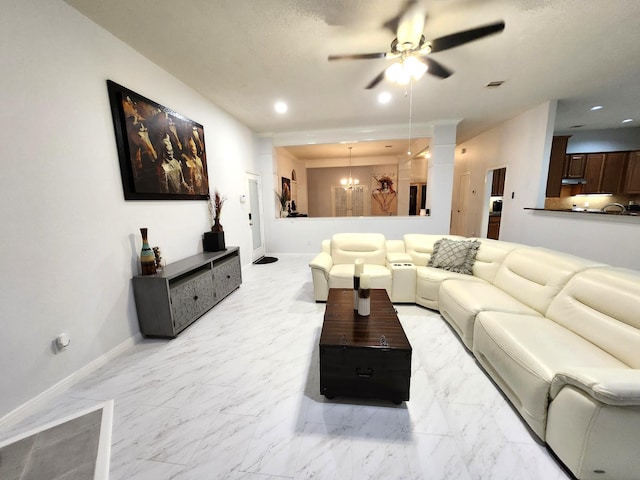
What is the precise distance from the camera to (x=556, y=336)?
1545 mm

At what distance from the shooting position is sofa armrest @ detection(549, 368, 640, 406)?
3.10 ft

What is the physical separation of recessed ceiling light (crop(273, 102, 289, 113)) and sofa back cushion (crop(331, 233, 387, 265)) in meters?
2.38

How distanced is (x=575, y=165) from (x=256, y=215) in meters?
7.82

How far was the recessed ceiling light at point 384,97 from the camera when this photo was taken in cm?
347

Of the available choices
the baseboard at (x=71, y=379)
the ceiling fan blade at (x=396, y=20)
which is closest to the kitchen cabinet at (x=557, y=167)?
the ceiling fan blade at (x=396, y=20)

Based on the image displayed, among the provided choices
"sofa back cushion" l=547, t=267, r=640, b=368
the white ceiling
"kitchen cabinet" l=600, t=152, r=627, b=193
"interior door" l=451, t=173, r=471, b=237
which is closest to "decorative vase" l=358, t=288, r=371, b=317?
"sofa back cushion" l=547, t=267, r=640, b=368

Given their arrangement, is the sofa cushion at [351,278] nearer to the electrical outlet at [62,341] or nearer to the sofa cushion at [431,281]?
the sofa cushion at [431,281]

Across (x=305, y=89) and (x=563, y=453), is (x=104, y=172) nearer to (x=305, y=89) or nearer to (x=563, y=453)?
(x=305, y=89)

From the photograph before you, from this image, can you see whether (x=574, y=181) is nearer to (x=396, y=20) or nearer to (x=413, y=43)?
(x=413, y=43)

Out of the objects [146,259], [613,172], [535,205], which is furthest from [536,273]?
[613,172]

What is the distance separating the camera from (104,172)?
205cm

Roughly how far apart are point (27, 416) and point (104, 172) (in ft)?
6.02

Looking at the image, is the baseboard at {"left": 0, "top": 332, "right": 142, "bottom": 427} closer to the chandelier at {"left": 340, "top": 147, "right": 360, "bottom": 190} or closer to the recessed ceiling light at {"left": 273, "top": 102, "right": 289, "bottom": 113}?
the recessed ceiling light at {"left": 273, "top": 102, "right": 289, "bottom": 113}

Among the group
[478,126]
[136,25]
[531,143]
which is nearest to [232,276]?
[136,25]
